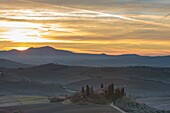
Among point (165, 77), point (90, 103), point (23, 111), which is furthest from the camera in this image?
point (165, 77)

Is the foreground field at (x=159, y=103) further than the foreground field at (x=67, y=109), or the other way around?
the foreground field at (x=159, y=103)

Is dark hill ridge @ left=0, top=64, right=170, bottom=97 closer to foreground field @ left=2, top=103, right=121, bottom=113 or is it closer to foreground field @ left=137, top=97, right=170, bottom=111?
foreground field @ left=137, top=97, right=170, bottom=111

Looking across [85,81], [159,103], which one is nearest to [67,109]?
[159,103]

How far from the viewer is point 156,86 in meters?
114

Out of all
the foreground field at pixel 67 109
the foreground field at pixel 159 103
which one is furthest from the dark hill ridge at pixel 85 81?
the foreground field at pixel 67 109

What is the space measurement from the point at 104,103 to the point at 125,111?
4.52 meters

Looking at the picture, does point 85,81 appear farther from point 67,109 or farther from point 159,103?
point 67,109

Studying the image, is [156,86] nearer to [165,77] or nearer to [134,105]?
[165,77]

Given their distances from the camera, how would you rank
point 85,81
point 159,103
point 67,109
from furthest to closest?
1. point 85,81
2. point 159,103
3. point 67,109

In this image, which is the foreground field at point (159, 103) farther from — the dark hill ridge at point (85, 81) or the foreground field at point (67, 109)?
the foreground field at point (67, 109)

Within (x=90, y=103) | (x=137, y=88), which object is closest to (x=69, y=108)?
(x=90, y=103)

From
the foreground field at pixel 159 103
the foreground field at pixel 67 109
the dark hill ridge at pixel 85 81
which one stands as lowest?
the foreground field at pixel 159 103

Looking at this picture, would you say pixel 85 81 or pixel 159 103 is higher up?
pixel 85 81

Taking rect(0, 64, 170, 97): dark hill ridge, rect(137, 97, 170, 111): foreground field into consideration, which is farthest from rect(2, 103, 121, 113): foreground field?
rect(0, 64, 170, 97): dark hill ridge
